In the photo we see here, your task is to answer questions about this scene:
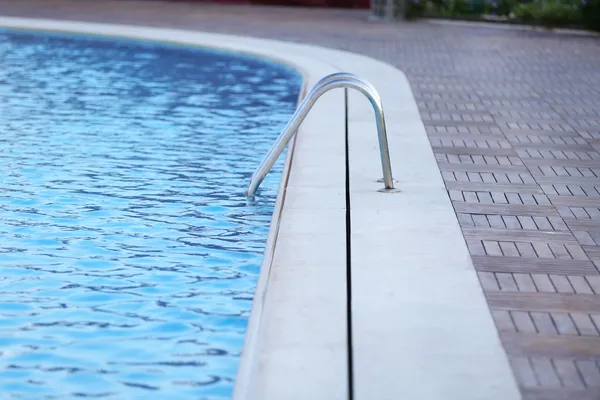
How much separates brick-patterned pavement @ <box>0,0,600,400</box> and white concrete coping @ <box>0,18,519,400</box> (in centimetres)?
13

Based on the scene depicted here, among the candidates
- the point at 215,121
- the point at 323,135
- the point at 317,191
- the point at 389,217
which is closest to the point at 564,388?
the point at 389,217

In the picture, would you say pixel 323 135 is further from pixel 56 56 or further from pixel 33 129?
pixel 56 56

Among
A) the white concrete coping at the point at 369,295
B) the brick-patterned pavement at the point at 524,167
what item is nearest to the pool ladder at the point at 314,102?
the white concrete coping at the point at 369,295

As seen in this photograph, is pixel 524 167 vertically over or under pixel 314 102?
under

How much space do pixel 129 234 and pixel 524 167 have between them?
2694 millimetres

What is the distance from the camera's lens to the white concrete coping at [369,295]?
10.2ft

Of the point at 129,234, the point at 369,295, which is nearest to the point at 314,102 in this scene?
the point at 129,234

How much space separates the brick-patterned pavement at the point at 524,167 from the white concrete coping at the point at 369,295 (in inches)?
5.2

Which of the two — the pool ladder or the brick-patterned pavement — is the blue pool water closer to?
the pool ladder

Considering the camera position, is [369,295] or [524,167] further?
[524,167]

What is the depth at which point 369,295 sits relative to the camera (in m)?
3.88

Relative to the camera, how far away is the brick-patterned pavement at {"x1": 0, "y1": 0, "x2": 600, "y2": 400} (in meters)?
3.50

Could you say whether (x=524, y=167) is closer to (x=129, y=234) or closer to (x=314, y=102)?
(x=314, y=102)

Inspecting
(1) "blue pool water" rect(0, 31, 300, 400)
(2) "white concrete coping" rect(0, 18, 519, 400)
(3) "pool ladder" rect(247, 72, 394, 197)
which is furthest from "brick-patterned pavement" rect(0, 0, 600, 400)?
(1) "blue pool water" rect(0, 31, 300, 400)
